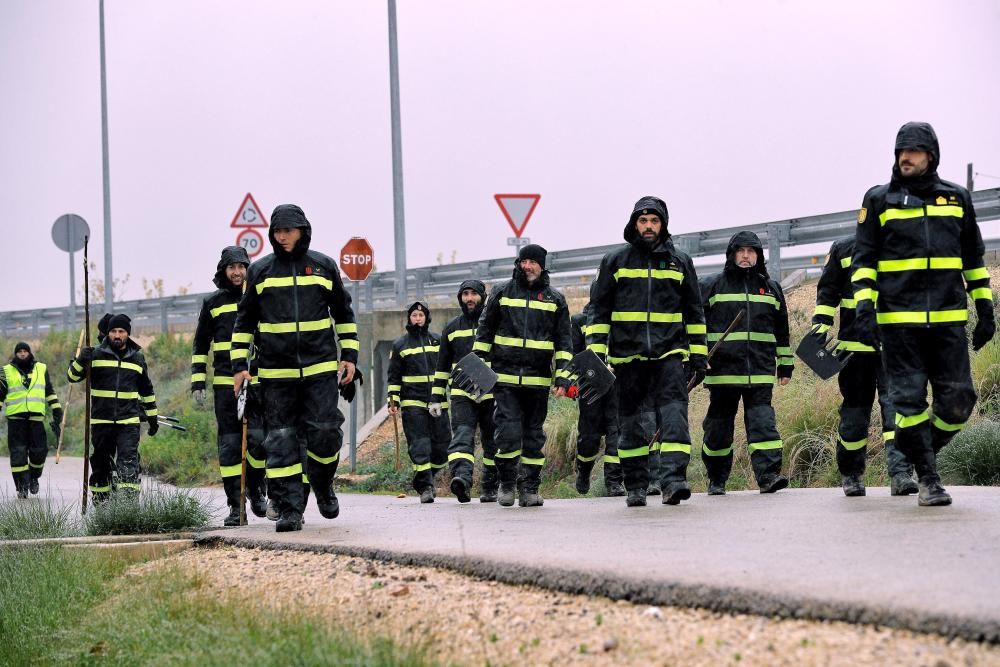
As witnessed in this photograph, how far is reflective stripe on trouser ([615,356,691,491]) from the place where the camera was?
995cm

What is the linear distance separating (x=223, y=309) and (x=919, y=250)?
5778 millimetres

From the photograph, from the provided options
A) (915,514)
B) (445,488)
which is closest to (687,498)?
(915,514)

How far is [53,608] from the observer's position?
8133 millimetres

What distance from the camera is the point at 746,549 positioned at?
22.1 feet

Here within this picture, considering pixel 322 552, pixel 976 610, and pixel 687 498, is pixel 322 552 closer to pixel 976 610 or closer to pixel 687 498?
pixel 687 498

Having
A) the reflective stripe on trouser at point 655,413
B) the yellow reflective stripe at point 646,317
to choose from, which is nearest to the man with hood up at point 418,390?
the reflective stripe on trouser at point 655,413

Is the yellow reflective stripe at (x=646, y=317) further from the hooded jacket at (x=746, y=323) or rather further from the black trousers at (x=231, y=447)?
the black trousers at (x=231, y=447)

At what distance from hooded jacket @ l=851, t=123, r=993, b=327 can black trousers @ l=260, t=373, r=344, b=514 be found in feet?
11.6

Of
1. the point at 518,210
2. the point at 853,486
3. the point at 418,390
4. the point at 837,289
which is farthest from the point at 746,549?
the point at 518,210

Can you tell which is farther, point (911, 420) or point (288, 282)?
point (288, 282)

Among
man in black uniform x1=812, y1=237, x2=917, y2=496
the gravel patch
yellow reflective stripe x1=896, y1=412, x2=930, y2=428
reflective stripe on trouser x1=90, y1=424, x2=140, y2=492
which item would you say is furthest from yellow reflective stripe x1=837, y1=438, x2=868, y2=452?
reflective stripe on trouser x1=90, y1=424, x2=140, y2=492

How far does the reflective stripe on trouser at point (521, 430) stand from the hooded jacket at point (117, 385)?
A: 3.89 metres

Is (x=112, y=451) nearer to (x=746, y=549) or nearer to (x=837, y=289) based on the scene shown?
(x=837, y=289)

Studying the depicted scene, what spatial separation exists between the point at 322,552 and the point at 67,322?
37789mm
